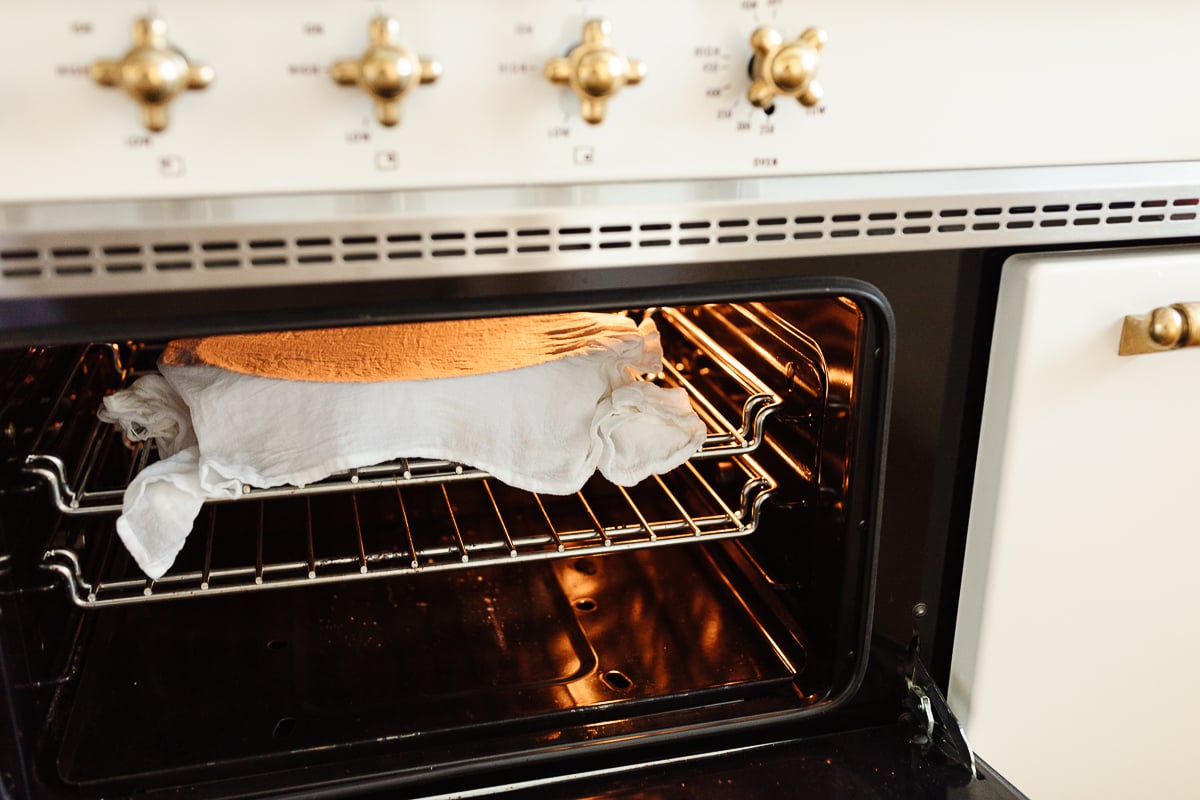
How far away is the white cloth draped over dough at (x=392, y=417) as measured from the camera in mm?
899

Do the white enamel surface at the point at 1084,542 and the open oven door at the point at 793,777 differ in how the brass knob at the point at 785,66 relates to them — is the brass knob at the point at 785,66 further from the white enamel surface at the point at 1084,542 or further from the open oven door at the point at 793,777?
the open oven door at the point at 793,777

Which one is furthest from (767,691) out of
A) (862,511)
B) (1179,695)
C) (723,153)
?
(723,153)

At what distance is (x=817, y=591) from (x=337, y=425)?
47cm

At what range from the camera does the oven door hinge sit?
0.89 meters

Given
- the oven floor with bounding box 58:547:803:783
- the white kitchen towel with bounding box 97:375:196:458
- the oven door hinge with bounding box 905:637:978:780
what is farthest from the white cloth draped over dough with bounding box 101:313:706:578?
the oven door hinge with bounding box 905:637:978:780

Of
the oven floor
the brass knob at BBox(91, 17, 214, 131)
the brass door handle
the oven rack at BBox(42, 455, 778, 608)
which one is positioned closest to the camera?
the brass knob at BBox(91, 17, 214, 131)

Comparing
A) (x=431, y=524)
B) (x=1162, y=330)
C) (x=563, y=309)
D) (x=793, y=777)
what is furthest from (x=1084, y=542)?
(x=431, y=524)

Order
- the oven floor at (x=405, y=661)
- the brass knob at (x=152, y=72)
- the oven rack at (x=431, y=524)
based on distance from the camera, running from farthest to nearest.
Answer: the oven rack at (x=431, y=524)
the oven floor at (x=405, y=661)
the brass knob at (x=152, y=72)

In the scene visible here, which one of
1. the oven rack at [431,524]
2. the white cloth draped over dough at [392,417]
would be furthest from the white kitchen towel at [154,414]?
the oven rack at [431,524]

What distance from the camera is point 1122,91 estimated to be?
768 millimetres

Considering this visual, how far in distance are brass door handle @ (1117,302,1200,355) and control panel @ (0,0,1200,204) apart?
0.12 m

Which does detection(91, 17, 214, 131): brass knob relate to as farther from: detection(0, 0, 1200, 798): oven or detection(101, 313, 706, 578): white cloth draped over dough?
detection(101, 313, 706, 578): white cloth draped over dough

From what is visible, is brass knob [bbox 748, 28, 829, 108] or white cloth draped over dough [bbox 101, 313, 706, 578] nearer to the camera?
brass knob [bbox 748, 28, 829, 108]

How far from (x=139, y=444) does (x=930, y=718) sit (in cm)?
82
